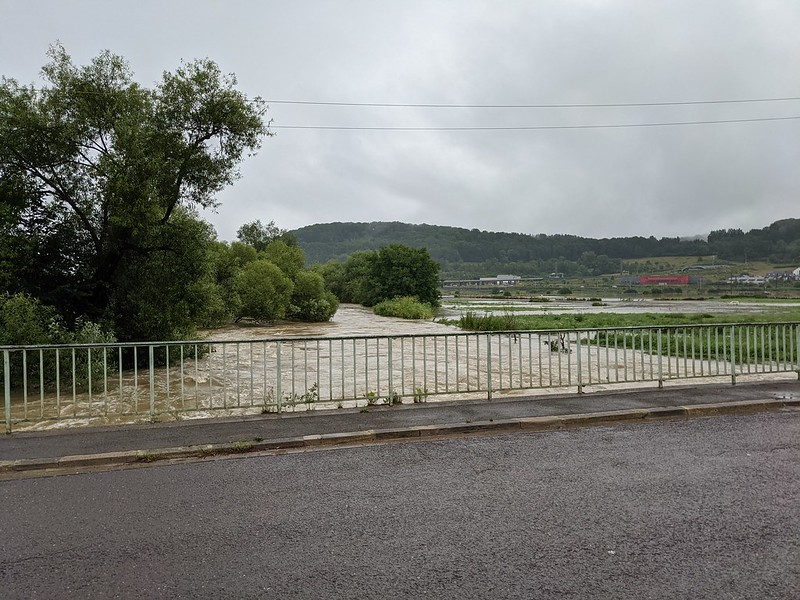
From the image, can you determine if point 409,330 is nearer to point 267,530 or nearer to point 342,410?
point 342,410

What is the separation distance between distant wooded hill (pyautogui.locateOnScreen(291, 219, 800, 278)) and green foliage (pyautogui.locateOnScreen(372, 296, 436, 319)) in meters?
113

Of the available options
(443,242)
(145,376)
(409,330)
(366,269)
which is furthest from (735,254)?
(145,376)

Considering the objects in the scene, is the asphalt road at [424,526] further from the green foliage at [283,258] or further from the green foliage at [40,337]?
the green foliage at [283,258]

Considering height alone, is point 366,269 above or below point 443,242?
below

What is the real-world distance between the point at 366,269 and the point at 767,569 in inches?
3055

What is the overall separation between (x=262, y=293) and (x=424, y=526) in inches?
1483

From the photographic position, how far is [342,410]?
29.3 feet

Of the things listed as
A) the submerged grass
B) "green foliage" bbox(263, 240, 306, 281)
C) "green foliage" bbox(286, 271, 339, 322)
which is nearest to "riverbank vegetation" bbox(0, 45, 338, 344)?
the submerged grass

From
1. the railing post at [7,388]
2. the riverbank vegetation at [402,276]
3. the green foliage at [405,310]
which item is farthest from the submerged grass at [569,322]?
the riverbank vegetation at [402,276]

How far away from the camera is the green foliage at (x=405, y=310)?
55463 millimetres

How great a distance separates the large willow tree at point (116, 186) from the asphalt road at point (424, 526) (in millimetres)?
9401

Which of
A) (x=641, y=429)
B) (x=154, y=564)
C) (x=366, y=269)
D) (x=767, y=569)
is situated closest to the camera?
(x=767, y=569)

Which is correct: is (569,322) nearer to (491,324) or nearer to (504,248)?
(491,324)

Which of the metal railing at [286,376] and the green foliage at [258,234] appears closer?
the metal railing at [286,376]
